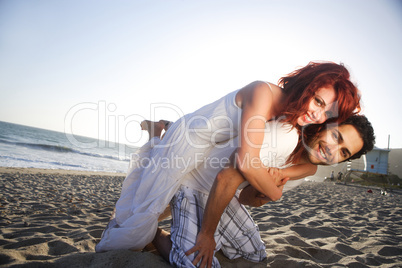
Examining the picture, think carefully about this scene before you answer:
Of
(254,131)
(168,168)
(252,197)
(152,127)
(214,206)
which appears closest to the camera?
(254,131)

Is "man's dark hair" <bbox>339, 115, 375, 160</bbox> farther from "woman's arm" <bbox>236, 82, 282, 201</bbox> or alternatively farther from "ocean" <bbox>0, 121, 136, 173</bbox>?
"ocean" <bbox>0, 121, 136, 173</bbox>

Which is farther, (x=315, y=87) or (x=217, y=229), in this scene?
(x=217, y=229)

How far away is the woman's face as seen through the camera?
1645mm

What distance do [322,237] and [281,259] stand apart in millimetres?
1023

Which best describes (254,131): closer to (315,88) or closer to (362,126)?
(315,88)

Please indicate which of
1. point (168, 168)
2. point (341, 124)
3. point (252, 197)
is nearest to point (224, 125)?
point (168, 168)

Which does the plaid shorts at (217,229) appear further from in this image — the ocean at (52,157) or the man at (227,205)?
the ocean at (52,157)

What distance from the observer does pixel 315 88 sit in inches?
63.6

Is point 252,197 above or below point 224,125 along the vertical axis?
below

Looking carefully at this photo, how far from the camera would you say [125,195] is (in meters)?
1.92

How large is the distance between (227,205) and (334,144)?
3.02 ft

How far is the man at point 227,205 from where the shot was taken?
1511 millimetres

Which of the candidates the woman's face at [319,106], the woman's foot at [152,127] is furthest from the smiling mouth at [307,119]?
the woman's foot at [152,127]

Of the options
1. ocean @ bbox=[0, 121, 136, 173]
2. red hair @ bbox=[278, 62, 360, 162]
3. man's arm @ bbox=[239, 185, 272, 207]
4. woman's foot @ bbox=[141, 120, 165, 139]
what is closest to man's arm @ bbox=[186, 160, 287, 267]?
man's arm @ bbox=[239, 185, 272, 207]
